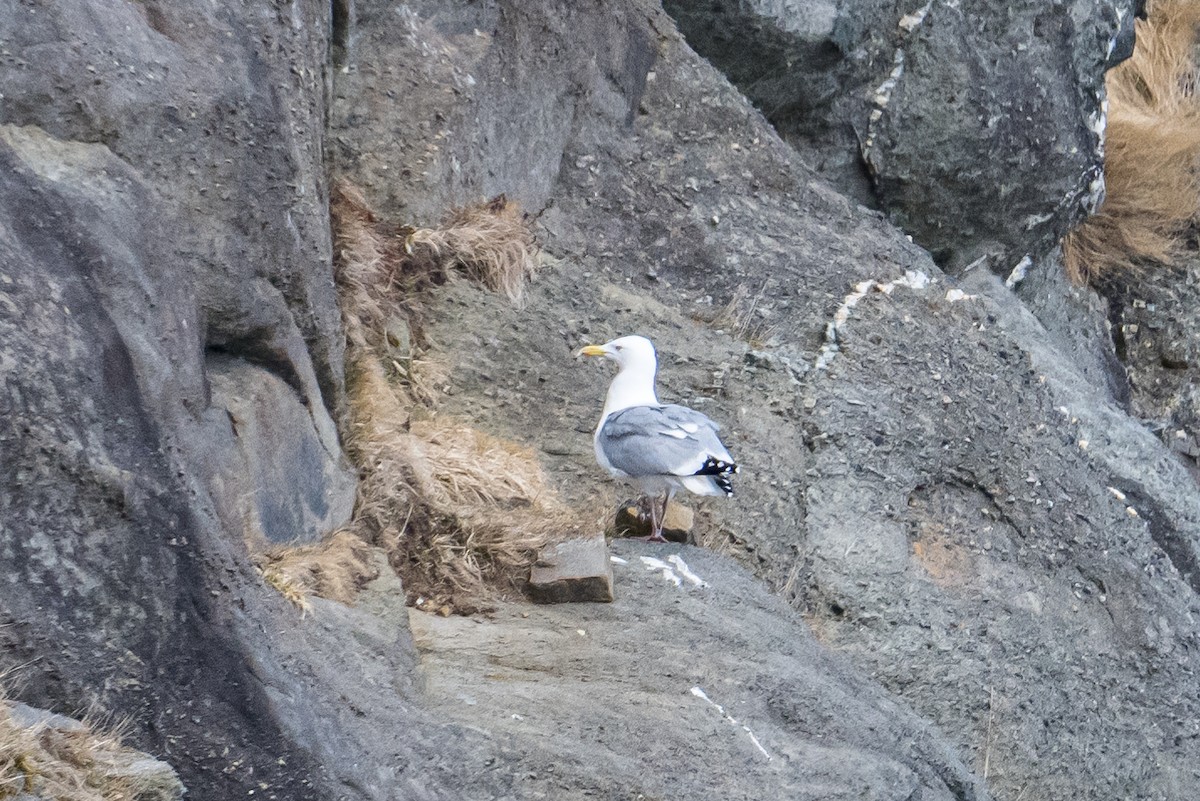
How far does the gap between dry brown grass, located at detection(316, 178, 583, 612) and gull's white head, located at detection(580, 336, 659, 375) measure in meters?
0.56

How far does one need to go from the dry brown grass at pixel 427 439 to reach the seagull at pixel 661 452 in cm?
33

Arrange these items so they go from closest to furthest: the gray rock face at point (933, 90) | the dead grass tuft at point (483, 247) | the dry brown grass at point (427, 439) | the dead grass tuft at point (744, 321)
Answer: the dry brown grass at point (427, 439) → the dead grass tuft at point (483, 247) → the dead grass tuft at point (744, 321) → the gray rock face at point (933, 90)

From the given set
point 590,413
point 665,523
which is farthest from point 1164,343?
point 665,523

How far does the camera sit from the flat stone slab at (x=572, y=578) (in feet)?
16.6

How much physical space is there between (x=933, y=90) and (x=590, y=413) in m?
4.34

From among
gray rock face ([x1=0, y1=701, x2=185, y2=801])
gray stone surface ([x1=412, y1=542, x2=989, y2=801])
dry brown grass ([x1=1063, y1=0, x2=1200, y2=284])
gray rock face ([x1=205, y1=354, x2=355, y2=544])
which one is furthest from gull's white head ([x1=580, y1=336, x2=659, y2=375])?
dry brown grass ([x1=1063, y1=0, x2=1200, y2=284])

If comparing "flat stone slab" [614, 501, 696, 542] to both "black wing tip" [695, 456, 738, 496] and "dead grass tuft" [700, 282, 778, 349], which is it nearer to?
"black wing tip" [695, 456, 738, 496]

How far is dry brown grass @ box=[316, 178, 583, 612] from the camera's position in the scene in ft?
17.1

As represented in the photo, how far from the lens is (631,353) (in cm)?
634

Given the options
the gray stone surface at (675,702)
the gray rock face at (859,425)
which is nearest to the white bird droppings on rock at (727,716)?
the gray stone surface at (675,702)

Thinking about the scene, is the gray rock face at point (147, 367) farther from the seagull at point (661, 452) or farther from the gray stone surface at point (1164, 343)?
the gray stone surface at point (1164, 343)

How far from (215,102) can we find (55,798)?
2.68 metres

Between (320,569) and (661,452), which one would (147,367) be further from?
(661,452)

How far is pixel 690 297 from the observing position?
773cm
